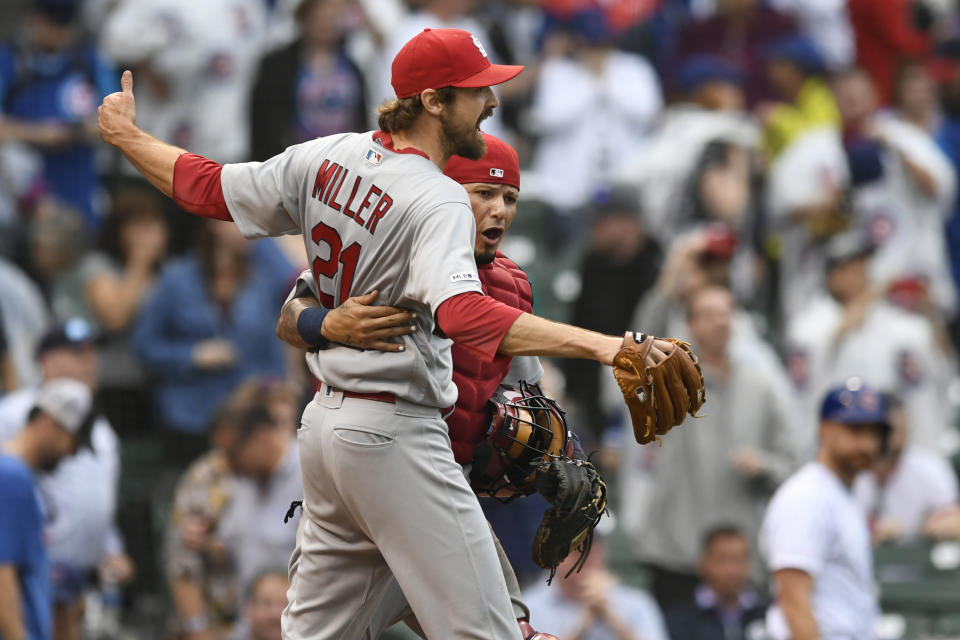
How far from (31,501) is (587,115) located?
519cm

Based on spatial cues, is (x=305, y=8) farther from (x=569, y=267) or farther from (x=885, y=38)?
(x=885, y=38)

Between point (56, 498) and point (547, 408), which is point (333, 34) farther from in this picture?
point (547, 408)

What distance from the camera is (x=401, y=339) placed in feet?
13.0

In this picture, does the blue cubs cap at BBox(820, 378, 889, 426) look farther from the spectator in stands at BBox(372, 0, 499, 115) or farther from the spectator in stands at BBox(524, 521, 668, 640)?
the spectator in stands at BBox(372, 0, 499, 115)

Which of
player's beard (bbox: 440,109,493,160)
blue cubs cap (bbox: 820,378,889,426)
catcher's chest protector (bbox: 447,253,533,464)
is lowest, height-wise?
blue cubs cap (bbox: 820,378,889,426)

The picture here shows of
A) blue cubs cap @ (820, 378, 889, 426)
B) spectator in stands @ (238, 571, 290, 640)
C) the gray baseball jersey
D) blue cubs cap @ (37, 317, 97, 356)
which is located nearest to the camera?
the gray baseball jersey

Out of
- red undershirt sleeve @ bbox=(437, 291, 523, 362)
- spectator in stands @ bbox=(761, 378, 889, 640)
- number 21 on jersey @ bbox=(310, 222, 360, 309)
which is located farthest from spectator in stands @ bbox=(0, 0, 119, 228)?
red undershirt sleeve @ bbox=(437, 291, 523, 362)

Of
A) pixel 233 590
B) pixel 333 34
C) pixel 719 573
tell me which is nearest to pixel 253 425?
pixel 233 590

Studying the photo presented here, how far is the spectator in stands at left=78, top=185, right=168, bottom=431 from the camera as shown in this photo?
8.94m

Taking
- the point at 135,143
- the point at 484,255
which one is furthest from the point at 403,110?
the point at 135,143

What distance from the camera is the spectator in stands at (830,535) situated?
18.7 feet

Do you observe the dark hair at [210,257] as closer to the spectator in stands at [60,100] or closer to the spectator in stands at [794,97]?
the spectator in stands at [60,100]

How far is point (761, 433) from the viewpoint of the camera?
7973 millimetres

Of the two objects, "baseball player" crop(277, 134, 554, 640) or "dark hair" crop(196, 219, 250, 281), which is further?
"dark hair" crop(196, 219, 250, 281)
